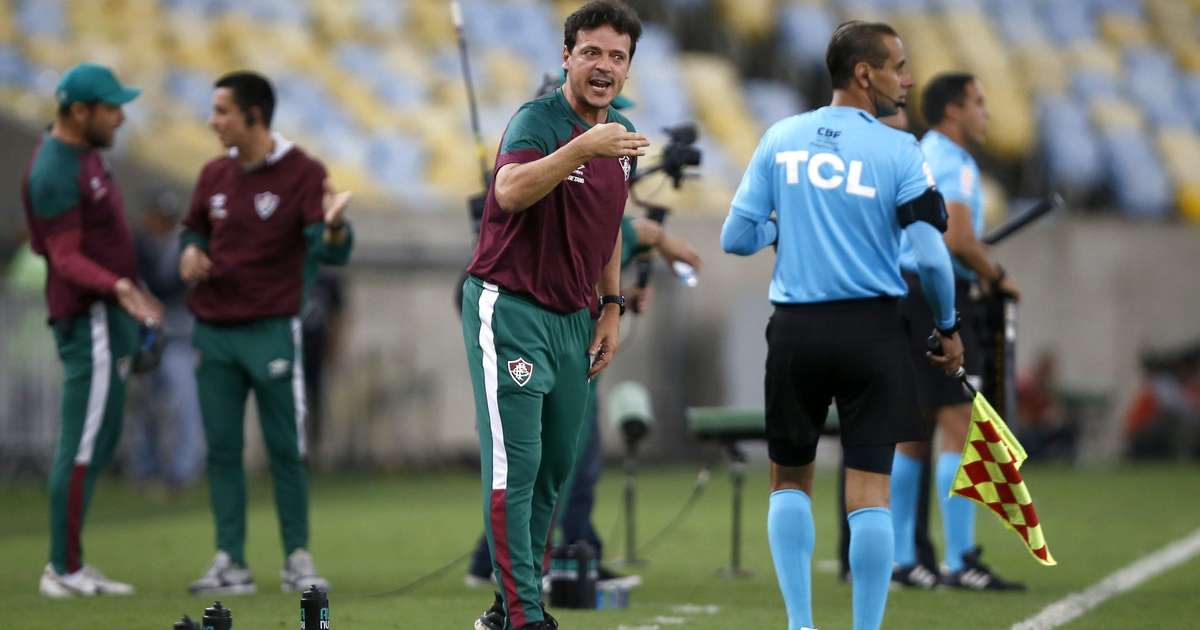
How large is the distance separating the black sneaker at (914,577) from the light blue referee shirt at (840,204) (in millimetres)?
2710

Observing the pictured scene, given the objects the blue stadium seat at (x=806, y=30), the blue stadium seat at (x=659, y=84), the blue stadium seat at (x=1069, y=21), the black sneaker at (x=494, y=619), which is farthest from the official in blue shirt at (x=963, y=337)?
the blue stadium seat at (x=1069, y=21)

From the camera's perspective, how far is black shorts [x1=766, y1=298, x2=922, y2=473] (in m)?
5.43

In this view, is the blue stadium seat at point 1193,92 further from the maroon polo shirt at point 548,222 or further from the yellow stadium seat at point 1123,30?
the maroon polo shirt at point 548,222

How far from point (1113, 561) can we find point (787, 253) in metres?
4.29

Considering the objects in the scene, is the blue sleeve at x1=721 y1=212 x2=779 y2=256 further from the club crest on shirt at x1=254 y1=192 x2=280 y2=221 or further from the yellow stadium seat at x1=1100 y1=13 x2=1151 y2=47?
the yellow stadium seat at x1=1100 y1=13 x2=1151 y2=47

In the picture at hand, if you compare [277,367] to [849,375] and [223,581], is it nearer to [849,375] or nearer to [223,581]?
[223,581]

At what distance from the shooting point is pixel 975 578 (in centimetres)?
785

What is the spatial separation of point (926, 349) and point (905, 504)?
67 cm

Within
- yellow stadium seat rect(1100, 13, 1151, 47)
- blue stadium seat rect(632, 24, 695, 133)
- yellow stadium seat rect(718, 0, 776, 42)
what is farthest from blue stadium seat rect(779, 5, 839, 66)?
yellow stadium seat rect(1100, 13, 1151, 47)

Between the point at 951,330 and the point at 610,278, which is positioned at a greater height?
the point at 610,278

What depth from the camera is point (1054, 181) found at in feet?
66.3

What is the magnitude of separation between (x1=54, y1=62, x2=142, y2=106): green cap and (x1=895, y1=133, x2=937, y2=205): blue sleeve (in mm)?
3741

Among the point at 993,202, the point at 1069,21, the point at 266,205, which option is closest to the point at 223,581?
the point at 266,205

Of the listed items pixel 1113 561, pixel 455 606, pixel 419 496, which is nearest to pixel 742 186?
pixel 455 606
